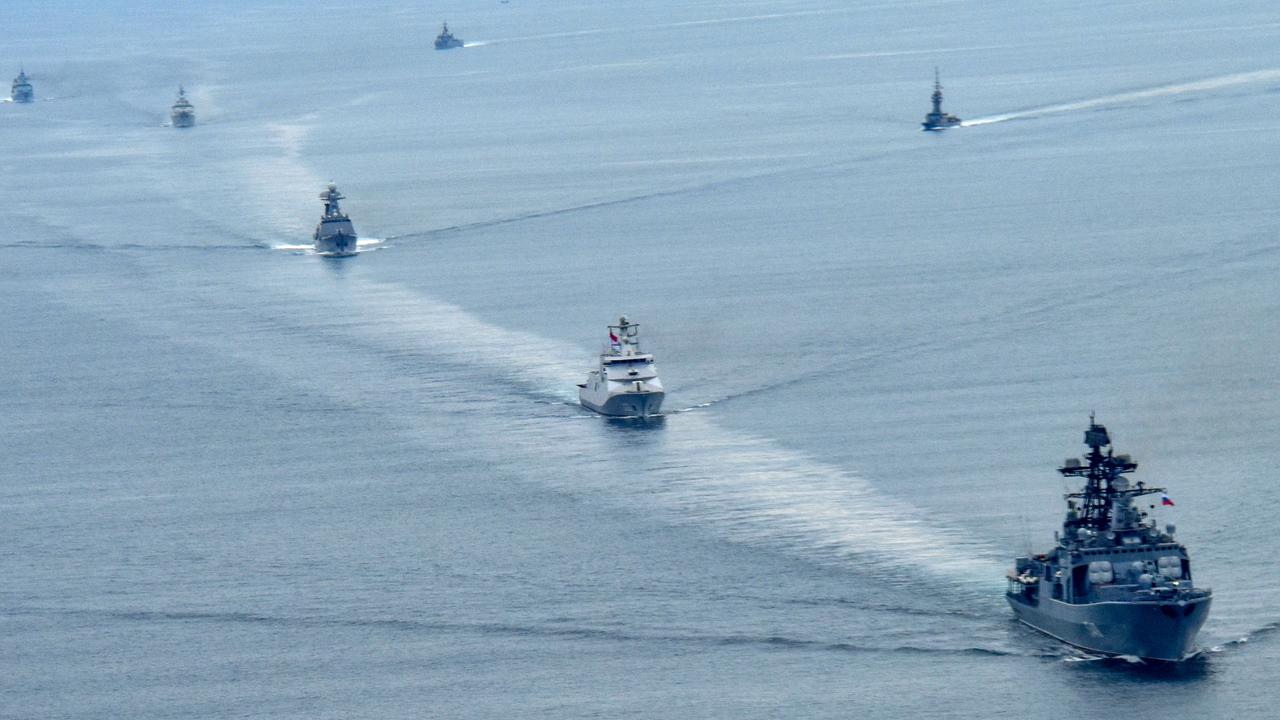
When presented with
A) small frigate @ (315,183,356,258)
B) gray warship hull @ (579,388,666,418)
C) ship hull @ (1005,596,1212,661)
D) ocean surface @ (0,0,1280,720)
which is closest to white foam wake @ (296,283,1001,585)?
ocean surface @ (0,0,1280,720)

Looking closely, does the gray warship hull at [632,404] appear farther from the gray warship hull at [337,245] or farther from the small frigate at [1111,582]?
the gray warship hull at [337,245]

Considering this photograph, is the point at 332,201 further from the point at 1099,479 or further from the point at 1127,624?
the point at 1127,624

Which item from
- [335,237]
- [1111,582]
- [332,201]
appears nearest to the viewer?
[1111,582]

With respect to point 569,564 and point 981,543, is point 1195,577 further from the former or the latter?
point 569,564

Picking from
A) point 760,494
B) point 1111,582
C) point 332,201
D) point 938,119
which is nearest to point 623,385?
point 760,494

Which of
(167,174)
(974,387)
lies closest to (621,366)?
(974,387)

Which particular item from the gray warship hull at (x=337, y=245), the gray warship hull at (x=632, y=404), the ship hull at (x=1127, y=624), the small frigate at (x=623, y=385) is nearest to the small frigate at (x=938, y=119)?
the gray warship hull at (x=337, y=245)
